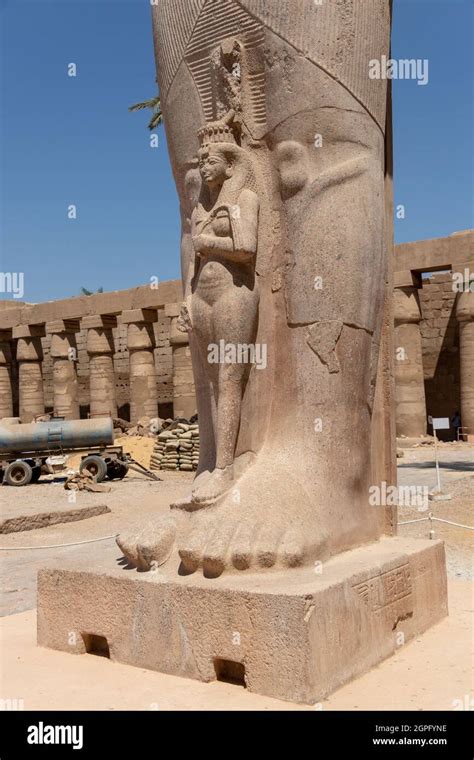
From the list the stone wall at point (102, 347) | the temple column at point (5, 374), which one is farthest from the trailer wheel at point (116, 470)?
the temple column at point (5, 374)

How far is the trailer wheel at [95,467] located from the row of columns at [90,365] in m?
8.06

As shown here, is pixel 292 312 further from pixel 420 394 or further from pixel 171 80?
pixel 420 394

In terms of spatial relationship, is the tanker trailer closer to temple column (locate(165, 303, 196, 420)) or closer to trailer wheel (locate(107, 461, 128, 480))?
trailer wheel (locate(107, 461, 128, 480))

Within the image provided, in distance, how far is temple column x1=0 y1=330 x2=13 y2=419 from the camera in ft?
81.5

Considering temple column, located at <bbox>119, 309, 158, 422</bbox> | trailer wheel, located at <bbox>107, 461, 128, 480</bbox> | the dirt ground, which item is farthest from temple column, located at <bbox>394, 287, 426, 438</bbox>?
the dirt ground

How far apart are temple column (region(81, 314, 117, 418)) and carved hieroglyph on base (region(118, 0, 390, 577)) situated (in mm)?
18493

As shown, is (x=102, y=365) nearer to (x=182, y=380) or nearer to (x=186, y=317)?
(x=182, y=380)

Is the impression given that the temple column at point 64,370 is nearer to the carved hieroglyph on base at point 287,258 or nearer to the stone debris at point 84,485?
the stone debris at point 84,485

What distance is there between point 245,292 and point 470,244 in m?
14.1

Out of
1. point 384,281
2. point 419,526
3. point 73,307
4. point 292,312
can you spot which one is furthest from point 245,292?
point 73,307

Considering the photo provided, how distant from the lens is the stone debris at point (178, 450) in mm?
Answer: 14766

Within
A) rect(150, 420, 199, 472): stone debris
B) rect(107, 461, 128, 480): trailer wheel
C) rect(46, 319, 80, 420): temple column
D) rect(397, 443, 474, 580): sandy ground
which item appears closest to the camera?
rect(397, 443, 474, 580): sandy ground

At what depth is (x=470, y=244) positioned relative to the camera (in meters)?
16.4

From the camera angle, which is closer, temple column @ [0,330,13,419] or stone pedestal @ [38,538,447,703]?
stone pedestal @ [38,538,447,703]
